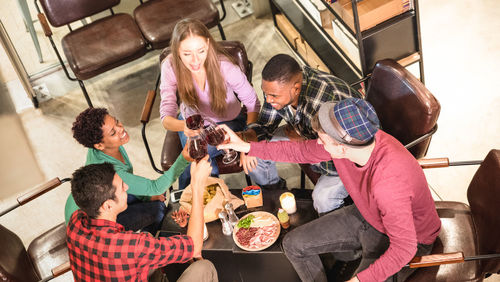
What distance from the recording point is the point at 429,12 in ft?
15.6

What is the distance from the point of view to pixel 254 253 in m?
2.73

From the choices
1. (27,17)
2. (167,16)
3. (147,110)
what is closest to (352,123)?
(147,110)

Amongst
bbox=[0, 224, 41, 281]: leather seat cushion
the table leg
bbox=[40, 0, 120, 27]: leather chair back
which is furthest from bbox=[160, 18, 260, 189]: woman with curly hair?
the table leg

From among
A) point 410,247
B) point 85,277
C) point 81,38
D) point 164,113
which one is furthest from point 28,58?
point 410,247

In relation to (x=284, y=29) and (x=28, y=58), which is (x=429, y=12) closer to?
(x=284, y=29)

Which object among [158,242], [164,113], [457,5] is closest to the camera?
[158,242]

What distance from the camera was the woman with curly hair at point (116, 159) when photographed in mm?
2838

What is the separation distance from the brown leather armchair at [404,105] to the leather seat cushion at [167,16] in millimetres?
1817

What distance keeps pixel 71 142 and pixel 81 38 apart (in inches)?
36.3

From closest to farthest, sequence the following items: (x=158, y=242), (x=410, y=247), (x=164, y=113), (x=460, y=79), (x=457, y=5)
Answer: (x=410, y=247)
(x=158, y=242)
(x=164, y=113)
(x=460, y=79)
(x=457, y=5)

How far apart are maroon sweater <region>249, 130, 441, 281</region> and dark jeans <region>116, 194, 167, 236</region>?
1.24m

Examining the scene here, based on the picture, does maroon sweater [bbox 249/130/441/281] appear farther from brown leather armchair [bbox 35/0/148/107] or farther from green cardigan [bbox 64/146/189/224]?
brown leather armchair [bbox 35/0/148/107]

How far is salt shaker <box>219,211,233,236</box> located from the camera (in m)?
2.79

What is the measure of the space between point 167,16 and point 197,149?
6.89 feet
